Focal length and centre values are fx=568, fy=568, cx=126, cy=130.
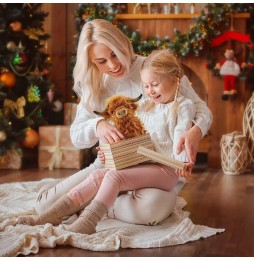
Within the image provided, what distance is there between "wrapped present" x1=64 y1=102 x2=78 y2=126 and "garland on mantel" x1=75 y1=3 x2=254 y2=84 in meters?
0.53

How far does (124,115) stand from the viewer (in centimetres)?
178

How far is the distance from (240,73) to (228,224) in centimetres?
172

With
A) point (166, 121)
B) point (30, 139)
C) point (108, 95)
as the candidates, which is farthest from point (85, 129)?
point (30, 139)

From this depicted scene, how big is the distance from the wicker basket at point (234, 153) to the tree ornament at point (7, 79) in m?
1.33

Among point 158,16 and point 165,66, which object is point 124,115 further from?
point 158,16

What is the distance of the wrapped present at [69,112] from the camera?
12.2 feet

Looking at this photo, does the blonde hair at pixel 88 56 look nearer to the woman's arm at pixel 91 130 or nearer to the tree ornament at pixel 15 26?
the woman's arm at pixel 91 130

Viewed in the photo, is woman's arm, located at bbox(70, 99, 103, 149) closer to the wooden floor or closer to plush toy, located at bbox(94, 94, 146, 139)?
plush toy, located at bbox(94, 94, 146, 139)

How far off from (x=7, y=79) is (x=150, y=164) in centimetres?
176

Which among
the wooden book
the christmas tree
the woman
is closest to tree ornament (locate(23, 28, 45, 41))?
the christmas tree

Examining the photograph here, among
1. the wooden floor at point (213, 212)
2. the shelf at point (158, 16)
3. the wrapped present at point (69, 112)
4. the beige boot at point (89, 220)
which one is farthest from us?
the wrapped present at point (69, 112)

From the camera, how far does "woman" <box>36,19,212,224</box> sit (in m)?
1.86

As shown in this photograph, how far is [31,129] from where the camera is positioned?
11.7 feet

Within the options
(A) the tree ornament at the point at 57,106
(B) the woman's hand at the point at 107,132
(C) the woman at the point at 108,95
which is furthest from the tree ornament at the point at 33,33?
(B) the woman's hand at the point at 107,132
